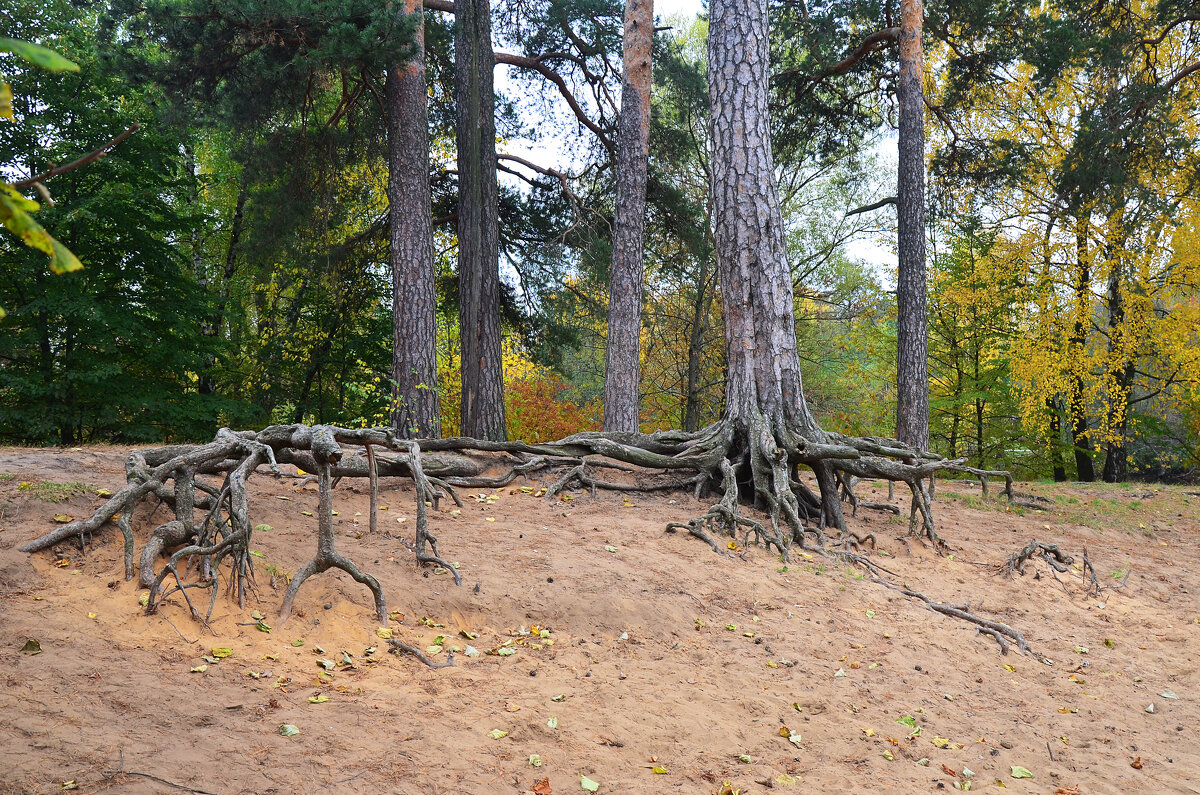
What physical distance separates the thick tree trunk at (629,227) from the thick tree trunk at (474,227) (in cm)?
203

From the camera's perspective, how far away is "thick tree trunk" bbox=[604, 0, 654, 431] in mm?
11828

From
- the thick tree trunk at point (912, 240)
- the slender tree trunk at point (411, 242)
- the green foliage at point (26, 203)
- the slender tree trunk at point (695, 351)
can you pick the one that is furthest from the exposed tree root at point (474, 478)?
the slender tree trunk at point (695, 351)

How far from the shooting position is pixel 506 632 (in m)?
4.65

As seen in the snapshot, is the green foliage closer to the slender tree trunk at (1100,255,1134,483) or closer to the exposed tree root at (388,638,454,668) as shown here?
the exposed tree root at (388,638,454,668)

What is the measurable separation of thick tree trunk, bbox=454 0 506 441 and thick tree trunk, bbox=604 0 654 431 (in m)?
2.03

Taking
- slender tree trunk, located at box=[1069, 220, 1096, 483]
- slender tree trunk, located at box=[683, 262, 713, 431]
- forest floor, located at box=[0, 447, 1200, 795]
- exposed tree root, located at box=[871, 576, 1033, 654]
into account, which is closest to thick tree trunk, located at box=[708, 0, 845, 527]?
exposed tree root, located at box=[871, 576, 1033, 654]

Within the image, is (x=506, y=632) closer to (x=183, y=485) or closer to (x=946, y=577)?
(x=183, y=485)

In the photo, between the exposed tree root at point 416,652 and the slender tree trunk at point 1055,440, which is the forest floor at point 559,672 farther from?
the slender tree trunk at point 1055,440

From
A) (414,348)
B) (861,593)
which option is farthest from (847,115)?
(861,593)

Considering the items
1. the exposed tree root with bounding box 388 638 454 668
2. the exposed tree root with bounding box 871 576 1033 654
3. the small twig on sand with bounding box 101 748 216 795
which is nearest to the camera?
the small twig on sand with bounding box 101 748 216 795

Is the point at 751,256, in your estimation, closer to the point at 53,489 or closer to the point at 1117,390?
the point at 53,489

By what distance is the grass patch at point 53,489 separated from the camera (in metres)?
4.76

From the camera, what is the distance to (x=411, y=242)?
1027 centimetres

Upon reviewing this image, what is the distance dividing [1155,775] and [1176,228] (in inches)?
550
